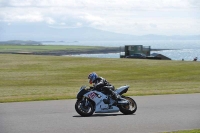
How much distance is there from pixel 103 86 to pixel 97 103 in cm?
53

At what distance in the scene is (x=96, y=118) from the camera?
1402cm

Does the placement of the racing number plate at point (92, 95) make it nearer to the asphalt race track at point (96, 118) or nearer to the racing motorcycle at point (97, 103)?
the racing motorcycle at point (97, 103)

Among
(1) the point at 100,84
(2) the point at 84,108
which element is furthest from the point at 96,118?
(1) the point at 100,84

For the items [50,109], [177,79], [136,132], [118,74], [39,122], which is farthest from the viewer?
[118,74]

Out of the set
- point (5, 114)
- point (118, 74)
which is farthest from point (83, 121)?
point (118, 74)

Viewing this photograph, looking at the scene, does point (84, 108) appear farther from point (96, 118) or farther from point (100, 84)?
point (100, 84)

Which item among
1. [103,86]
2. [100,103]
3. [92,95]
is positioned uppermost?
[103,86]

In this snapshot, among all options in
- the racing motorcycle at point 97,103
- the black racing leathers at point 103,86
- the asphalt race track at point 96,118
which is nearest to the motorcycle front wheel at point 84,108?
the racing motorcycle at point 97,103

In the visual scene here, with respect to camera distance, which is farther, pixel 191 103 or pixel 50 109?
pixel 191 103

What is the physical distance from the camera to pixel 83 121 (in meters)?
13.4

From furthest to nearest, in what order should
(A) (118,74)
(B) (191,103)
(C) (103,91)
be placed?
(A) (118,74) → (B) (191,103) → (C) (103,91)

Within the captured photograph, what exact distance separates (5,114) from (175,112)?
5205 mm

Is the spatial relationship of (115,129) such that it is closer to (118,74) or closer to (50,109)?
(50,109)

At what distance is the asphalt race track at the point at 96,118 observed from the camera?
12117mm
